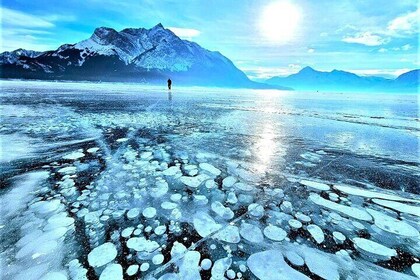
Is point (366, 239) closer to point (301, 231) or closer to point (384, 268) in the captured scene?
point (384, 268)

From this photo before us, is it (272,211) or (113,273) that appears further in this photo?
(272,211)

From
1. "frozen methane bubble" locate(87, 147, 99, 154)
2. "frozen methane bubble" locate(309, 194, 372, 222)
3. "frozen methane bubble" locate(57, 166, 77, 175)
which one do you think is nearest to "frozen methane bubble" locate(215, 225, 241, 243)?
"frozen methane bubble" locate(309, 194, 372, 222)

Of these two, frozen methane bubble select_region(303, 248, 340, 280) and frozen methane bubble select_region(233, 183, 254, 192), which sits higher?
frozen methane bubble select_region(233, 183, 254, 192)

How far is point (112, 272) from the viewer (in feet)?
4.85

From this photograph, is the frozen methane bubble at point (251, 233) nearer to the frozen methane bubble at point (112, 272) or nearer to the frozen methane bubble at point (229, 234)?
the frozen methane bubble at point (229, 234)

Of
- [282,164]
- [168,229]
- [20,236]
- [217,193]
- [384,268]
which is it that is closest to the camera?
[384,268]

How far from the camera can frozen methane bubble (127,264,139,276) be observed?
1.46m

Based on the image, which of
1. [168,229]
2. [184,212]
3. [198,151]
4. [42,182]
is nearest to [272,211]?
[184,212]

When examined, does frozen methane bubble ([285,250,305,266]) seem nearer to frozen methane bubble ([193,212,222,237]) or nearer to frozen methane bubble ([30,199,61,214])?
frozen methane bubble ([193,212,222,237])

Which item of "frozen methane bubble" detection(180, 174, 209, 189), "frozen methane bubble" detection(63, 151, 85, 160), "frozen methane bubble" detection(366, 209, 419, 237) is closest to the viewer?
"frozen methane bubble" detection(366, 209, 419, 237)

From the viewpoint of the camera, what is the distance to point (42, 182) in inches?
107

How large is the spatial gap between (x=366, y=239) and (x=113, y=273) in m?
2.05

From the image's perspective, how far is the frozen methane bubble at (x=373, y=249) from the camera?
1698 mm

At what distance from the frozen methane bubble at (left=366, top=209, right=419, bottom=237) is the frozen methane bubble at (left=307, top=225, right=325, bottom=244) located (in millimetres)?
616
